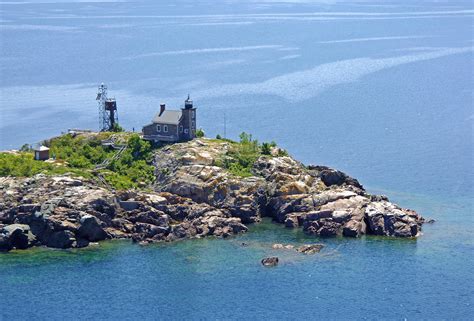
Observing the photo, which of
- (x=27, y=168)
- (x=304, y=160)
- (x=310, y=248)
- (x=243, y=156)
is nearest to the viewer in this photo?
(x=310, y=248)

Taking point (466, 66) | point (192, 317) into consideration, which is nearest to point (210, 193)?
point (192, 317)

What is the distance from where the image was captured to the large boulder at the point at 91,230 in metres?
94.5

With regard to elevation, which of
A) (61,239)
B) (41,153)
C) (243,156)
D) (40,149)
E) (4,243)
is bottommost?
(4,243)

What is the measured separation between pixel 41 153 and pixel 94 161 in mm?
5791

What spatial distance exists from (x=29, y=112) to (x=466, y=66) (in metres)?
90.4

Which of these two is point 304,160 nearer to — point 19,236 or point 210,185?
point 210,185

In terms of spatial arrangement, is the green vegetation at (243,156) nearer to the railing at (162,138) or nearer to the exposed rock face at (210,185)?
the exposed rock face at (210,185)

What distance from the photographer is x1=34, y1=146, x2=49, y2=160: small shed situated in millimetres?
106812

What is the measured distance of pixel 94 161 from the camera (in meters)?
109

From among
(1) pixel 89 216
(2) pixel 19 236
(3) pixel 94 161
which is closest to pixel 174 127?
(3) pixel 94 161

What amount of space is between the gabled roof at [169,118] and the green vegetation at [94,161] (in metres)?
2.89

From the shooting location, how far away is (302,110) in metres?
Result: 160

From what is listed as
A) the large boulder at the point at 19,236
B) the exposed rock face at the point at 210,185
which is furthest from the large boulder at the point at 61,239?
the exposed rock face at the point at 210,185

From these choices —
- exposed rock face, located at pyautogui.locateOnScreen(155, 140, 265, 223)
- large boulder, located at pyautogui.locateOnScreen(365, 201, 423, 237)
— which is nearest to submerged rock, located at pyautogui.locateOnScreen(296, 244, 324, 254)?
large boulder, located at pyautogui.locateOnScreen(365, 201, 423, 237)
